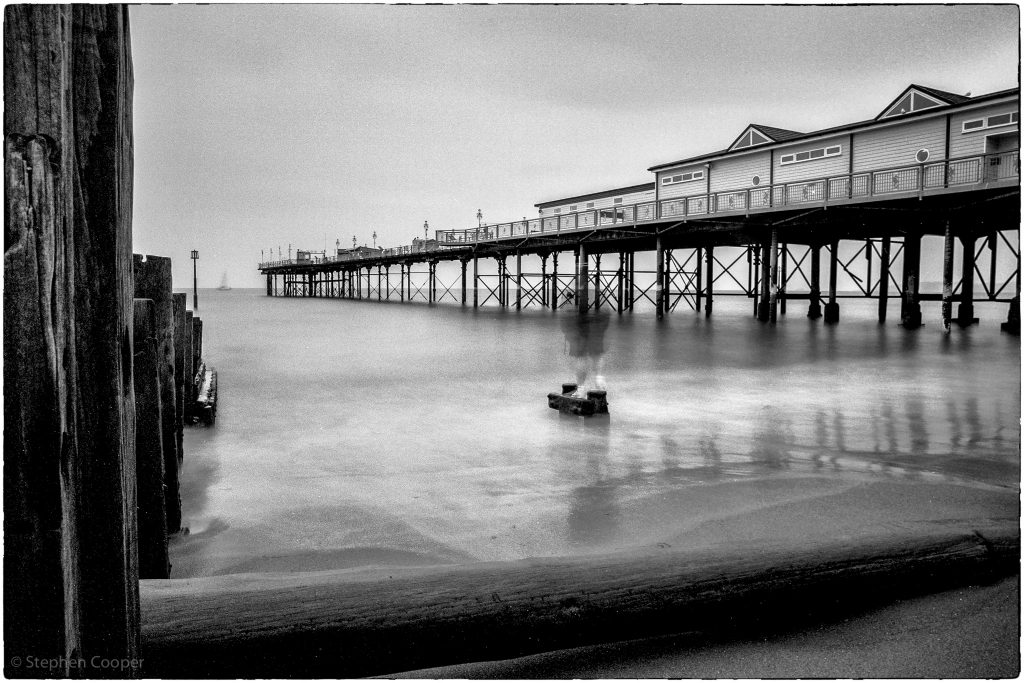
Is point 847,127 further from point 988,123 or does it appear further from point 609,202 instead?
point 609,202

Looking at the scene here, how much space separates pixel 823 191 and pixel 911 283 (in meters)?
4.21

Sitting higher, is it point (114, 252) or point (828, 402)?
point (114, 252)

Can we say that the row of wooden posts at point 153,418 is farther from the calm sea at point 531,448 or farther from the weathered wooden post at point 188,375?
the weathered wooden post at point 188,375

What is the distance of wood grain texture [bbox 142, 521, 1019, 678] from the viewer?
1834 millimetres

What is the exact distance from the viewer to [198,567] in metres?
3.48

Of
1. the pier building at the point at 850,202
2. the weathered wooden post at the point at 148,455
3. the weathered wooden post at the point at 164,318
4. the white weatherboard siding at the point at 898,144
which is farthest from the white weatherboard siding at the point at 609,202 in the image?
the weathered wooden post at the point at 148,455

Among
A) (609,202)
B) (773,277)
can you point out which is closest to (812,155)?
(773,277)

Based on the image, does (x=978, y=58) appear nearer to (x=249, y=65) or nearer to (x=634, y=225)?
(x=249, y=65)

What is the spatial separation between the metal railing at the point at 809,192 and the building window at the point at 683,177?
2.33m

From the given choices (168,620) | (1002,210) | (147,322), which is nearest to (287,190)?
(147,322)

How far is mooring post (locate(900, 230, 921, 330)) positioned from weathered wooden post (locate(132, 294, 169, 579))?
22597 millimetres

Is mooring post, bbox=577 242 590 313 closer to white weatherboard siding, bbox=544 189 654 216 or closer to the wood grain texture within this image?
white weatherboard siding, bbox=544 189 654 216

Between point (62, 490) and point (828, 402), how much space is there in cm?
834

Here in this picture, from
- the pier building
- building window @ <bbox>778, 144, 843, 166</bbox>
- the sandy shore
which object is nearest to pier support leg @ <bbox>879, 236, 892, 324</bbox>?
the pier building
